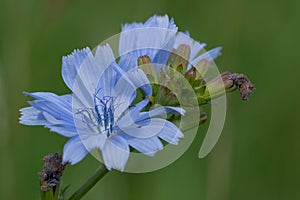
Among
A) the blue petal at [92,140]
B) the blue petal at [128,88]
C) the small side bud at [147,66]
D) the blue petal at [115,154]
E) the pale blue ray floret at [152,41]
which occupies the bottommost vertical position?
the blue petal at [115,154]

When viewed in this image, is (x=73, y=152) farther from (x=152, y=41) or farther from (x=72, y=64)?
(x=152, y=41)

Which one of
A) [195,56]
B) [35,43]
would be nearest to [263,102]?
[35,43]

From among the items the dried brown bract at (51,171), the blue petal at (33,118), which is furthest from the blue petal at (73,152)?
the dried brown bract at (51,171)

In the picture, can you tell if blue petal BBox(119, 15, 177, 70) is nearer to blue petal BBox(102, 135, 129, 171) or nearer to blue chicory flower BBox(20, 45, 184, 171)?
blue chicory flower BBox(20, 45, 184, 171)

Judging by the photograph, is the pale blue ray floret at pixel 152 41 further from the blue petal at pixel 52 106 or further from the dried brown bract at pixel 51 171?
the dried brown bract at pixel 51 171

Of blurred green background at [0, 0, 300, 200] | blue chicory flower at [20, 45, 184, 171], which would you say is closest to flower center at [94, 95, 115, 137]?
blue chicory flower at [20, 45, 184, 171]

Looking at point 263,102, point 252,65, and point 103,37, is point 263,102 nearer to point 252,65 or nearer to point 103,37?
point 252,65
